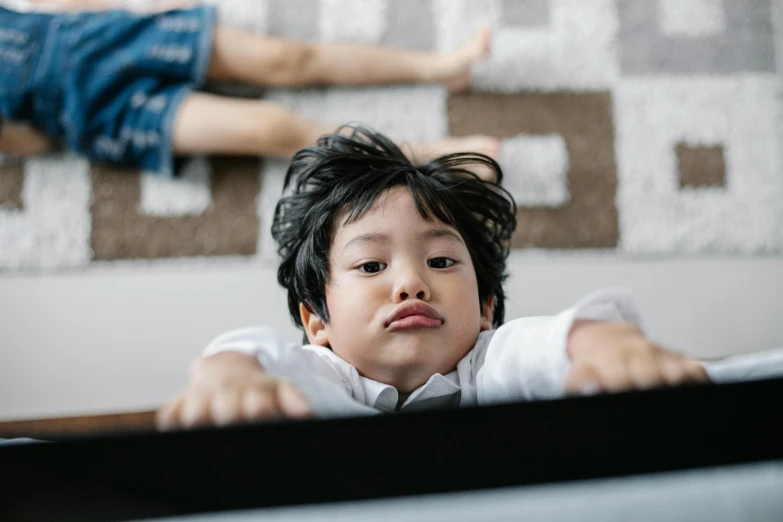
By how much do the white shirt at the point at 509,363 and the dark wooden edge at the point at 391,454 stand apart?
0.16ft

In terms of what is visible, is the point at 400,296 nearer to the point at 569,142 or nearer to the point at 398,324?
the point at 398,324

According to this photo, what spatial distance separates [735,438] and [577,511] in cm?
8

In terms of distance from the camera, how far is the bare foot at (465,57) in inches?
31.8

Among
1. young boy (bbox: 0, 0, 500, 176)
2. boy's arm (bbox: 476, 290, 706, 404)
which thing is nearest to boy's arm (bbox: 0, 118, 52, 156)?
young boy (bbox: 0, 0, 500, 176)

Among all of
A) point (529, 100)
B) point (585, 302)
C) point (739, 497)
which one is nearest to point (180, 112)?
point (529, 100)

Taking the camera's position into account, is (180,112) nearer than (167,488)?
No

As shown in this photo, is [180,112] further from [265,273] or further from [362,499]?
[362,499]

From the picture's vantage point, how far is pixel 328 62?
2.68ft

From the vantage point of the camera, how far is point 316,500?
257mm

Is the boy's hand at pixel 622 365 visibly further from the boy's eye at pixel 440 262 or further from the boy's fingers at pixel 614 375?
the boy's eye at pixel 440 262

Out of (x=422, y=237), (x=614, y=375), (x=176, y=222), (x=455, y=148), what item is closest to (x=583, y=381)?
(x=614, y=375)

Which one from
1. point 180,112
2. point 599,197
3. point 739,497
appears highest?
point 180,112

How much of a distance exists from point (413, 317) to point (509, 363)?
0.29 ft

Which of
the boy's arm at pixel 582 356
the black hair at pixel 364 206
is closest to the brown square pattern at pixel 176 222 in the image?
the black hair at pixel 364 206
